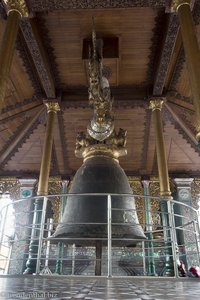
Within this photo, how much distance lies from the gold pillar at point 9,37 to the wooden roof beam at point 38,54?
18.0 inches

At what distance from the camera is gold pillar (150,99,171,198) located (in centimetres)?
666

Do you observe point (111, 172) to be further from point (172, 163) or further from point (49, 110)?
point (172, 163)

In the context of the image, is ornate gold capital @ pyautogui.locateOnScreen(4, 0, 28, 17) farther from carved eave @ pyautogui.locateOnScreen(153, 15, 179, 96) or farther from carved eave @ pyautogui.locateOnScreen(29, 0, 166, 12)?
carved eave @ pyautogui.locateOnScreen(153, 15, 179, 96)

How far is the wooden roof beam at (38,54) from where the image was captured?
595cm

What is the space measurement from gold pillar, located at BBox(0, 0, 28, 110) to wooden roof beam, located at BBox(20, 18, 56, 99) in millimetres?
458

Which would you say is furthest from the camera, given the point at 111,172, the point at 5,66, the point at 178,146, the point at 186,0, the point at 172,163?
the point at 172,163

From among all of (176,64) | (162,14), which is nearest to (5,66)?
(162,14)

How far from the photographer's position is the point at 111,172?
3451 millimetres

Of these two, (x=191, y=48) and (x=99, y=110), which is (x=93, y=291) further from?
(x=191, y=48)

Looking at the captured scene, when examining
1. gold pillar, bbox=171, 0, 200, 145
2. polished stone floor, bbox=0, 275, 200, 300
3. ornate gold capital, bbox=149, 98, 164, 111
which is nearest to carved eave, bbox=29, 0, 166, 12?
gold pillar, bbox=171, 0, 200, 145

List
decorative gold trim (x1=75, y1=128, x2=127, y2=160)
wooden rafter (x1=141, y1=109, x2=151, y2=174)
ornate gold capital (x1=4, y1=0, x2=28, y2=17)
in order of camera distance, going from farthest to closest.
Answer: wooden rafter (x1=141, y1=109, x2=151, y2=174) < ornate gold capital (x1=4, y1=0, x2=28, y2=17) < decorative gold trim (x1=75, y1=128, x2=127, y2=160)

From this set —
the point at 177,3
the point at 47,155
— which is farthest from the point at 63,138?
the point at 177,3

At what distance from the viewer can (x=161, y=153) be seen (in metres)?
7.09

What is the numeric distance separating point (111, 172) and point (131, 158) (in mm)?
7753
